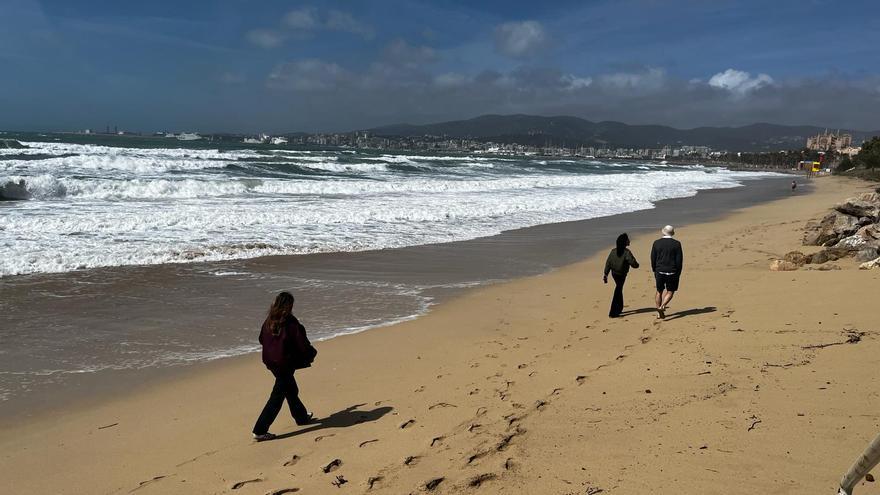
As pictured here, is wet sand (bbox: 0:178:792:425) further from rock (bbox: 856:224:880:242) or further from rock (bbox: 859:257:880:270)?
rock (bbox: 856:224:880:242)

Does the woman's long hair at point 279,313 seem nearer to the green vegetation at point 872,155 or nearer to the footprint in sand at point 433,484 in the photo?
the footprint in sand at point 433,484

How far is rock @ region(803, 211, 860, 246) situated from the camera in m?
13.3

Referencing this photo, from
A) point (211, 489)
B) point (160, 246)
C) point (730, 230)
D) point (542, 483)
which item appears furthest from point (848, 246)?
point (160, 246)

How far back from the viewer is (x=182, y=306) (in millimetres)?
8969

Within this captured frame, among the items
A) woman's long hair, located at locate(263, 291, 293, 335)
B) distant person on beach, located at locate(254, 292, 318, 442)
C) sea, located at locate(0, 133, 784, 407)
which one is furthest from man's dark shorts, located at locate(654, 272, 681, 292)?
woman's long hair, located at locate(263, 291, 293, 335)

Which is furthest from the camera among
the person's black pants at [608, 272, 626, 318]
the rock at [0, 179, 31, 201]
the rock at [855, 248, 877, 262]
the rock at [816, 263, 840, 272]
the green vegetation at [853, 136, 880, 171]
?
the green vegetation at [853, 136, 880, 171]

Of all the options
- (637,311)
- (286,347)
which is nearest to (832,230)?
(637,311)

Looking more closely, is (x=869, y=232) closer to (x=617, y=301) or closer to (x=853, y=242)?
(x=853, y=242)

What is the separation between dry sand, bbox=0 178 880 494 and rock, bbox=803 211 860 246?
20.0ft

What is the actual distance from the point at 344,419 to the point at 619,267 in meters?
5.23

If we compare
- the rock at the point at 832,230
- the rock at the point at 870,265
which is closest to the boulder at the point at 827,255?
the rock at the point at 870,265

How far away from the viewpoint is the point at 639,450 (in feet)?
12.6

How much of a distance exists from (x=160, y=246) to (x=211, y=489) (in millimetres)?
10296

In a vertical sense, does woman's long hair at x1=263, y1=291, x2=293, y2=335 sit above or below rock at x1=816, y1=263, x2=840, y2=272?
above
